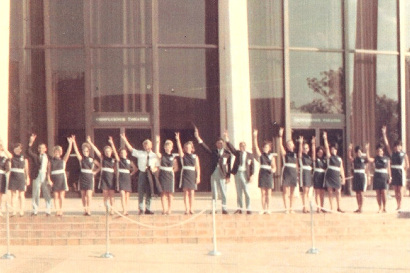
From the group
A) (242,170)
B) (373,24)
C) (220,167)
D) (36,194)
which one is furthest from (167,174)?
(373,24)

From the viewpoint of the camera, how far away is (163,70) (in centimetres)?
2639

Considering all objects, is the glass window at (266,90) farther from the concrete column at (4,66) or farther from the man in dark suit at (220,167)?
the man in dark suit at (220,167)

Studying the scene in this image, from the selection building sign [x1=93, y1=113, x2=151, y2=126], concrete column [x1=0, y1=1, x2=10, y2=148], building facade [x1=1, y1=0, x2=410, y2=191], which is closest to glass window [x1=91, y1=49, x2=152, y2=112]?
building facade [x1=1, y1=0, x2=410, y2=191]

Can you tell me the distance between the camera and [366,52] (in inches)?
1116

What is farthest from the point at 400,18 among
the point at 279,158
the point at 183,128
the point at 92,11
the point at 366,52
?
the point at 92,11

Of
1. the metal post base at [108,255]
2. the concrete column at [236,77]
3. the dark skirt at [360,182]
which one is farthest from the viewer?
the concrete column at [236,77]

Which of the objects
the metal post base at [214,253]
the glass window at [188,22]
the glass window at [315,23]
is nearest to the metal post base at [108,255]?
the metal post base at [214,253]

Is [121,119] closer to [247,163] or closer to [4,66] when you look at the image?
[4,66]

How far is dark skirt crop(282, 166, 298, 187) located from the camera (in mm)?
19406

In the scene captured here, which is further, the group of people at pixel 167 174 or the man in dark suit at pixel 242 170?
the man in dark suit at pixel 242 170

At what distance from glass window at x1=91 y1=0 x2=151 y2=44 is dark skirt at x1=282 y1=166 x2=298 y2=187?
8.62 meters

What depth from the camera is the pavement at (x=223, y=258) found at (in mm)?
13172

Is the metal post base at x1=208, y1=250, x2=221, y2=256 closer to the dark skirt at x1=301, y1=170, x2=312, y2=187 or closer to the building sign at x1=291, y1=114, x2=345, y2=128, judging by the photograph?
the dark skirt at x1=301, y1=170, x2=312, y2=187

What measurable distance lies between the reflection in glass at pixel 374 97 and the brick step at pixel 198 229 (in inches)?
385
